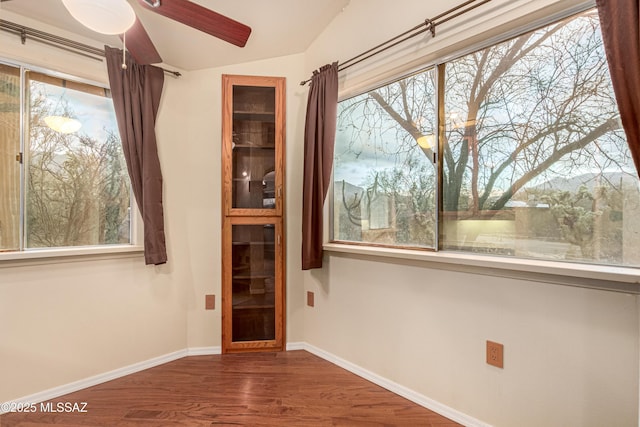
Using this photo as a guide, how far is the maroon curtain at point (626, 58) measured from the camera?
1200mm

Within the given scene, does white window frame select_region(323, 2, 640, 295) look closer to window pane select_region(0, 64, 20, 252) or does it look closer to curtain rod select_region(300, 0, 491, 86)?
curtain rod select_region(300, 0, 491, 86)

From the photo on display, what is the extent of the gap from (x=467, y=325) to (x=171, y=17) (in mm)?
2130

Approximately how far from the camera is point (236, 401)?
6.56ft

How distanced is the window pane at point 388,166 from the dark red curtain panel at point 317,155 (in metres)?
0.24

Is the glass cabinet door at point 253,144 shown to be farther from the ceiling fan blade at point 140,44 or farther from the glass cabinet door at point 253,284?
the ceiling fan blade at point 140,44

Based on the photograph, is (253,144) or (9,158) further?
(253,144)

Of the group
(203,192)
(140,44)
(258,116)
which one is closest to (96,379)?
(203,192)

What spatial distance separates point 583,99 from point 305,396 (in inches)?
85.9

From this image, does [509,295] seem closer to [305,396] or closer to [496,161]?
[496,161]

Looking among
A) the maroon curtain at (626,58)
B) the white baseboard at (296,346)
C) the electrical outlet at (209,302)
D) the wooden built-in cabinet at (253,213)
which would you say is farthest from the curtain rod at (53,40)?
the maroon curtain at (626,58)

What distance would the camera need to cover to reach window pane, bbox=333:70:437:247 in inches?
82.1

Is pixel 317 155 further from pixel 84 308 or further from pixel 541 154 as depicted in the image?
pixel 84 308

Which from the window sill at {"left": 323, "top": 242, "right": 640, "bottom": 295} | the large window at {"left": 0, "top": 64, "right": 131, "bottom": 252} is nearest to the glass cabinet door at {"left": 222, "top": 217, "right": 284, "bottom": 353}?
the large window at {"left": 0, "top": 64, "right": 131, "bottom": 252}

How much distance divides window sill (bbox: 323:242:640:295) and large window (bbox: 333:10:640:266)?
10cm
